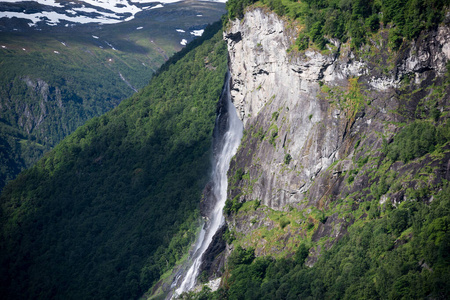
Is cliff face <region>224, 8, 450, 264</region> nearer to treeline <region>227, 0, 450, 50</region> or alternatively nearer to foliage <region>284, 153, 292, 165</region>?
foliage <region>284, 153, 292, 165</region>

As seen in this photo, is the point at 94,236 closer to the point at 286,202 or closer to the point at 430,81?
the point at 286,202

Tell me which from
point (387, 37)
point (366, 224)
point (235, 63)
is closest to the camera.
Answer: point (366, 224)

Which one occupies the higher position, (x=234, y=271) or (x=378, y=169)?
(x=378, y=169)

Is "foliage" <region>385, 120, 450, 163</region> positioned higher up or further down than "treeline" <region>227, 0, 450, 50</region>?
further down

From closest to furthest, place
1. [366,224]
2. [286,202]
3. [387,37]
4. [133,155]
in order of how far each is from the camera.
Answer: [366,224] → [387,37] → [286,202] → [133,155]

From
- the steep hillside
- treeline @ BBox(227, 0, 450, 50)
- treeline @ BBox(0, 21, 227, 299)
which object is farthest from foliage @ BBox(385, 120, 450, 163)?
treeline @ BBox(0, 21, 227, 299)

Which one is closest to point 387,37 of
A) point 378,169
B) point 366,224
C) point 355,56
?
point 355,56
